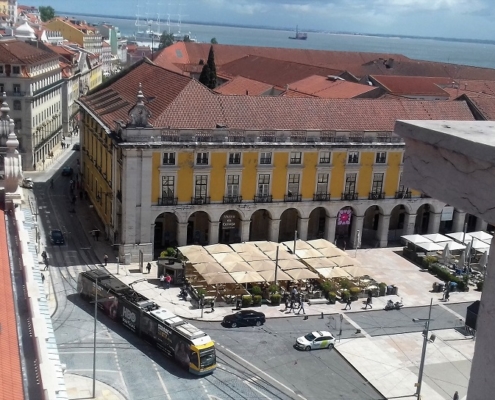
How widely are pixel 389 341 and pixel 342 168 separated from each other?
19.9m

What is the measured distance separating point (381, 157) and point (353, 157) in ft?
8.72

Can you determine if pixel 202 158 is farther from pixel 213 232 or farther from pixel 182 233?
pixel 213 232

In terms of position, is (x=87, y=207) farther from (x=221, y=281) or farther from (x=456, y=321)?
(x=456, y=321)

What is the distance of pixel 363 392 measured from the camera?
35.0 metres

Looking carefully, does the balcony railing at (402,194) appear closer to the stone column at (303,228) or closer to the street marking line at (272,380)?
the stone column at (303,228)

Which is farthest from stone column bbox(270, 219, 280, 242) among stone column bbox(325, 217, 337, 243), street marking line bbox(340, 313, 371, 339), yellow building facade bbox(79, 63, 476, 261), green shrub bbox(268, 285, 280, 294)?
street marking line bbox(340, 313, 371, 339)

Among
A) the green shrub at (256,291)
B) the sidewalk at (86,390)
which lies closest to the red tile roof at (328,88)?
the green shrub at (256,291)

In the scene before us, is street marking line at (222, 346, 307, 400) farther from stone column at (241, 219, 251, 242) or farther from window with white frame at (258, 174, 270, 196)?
window with white frame at (258, 174, 270, 196)

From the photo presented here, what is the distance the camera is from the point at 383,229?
60.5m

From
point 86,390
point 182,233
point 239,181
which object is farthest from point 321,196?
point 86,390

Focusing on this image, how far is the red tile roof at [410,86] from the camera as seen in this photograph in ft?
297

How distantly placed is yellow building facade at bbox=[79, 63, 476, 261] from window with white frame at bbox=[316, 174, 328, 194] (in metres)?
0.09

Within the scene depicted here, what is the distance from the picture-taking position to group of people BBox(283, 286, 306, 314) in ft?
150

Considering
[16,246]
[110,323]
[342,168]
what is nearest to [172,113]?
[342,168]
